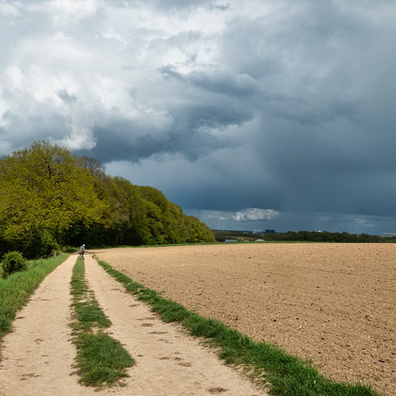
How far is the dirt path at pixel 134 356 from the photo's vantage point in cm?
648

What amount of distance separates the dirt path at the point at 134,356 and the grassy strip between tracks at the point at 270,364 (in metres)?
0.37

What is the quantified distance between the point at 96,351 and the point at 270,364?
12.6ft

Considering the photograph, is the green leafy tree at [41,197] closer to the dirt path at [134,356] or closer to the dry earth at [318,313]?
the dry earth at [318,313]

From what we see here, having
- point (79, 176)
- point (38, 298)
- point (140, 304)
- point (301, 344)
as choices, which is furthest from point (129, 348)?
point (79, 176)

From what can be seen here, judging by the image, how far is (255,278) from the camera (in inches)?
985

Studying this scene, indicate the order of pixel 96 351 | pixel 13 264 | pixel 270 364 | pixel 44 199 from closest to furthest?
1. pixel 270 364
2. pixel 96 351
3. pixel 13 264
4. pixel 44 199

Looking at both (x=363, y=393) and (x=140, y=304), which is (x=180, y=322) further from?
(x=363, y=393)

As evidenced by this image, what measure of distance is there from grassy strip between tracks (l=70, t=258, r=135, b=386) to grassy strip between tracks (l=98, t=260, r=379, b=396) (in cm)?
229

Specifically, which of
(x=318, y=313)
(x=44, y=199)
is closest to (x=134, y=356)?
(x=318, y=313)

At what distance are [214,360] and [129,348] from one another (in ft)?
7.19

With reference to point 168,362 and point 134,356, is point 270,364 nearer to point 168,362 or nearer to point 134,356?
point 168,362

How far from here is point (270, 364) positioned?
24.8ft

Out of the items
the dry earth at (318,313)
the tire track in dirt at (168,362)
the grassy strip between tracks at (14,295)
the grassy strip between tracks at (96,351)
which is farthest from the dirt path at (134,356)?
the dry earth at (318,313)

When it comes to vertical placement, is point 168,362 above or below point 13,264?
below
